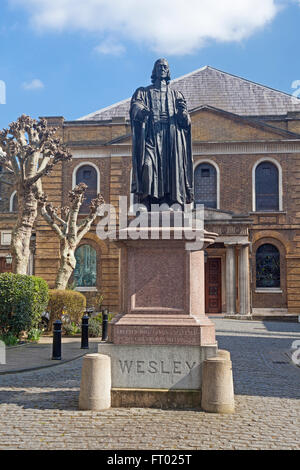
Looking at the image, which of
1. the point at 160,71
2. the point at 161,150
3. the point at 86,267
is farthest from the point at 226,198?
the point at 161,150

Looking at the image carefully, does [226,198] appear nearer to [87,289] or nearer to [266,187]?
[266,187]

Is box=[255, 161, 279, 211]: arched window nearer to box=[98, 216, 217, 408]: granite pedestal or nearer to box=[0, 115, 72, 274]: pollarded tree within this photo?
box=[0, 115, 72, 274]: pollarded tree

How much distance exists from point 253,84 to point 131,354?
2861 centimetres

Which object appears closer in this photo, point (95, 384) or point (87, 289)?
point (95, 384)

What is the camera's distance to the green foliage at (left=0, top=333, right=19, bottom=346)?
1248cm

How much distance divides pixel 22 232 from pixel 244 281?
12375mm

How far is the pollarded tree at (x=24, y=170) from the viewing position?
15.1 meters

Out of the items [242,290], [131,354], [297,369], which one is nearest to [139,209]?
[131,354]

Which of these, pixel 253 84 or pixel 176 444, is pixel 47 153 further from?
pixel 253 84

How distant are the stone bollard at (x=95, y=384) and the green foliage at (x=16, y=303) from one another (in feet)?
25.3

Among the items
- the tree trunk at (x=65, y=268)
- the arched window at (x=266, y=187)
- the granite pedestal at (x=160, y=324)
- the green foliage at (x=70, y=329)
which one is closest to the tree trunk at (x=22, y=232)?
the green foliage at (x=70, y=329)

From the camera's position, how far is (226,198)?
2602 centimetres

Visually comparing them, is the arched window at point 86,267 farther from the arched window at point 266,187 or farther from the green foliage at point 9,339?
the green foliage at point 9,339

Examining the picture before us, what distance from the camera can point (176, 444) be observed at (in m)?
4.46
